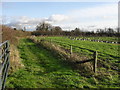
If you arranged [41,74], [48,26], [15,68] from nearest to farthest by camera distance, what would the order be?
[41,74] → [15,68] → [48,26]

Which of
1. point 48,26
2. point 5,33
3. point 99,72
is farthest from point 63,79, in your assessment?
point 48,26

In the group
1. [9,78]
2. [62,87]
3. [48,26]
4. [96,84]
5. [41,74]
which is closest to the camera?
[62,87]

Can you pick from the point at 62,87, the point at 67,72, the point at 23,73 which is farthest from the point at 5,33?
the point at 62,87

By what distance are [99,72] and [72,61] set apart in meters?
1.94

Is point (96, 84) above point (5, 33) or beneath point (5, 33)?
beneath

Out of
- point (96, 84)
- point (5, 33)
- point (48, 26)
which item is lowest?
point (96, 84)

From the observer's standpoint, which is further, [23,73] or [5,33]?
[5,33]

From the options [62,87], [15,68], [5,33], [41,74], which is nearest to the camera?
[62,87]

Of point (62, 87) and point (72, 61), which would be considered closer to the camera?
point (62, 87)

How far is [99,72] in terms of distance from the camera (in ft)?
22.5

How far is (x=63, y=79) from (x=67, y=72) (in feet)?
3.12

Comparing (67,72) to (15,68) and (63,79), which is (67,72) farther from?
(15,68)

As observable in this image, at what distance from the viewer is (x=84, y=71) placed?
7.11 m

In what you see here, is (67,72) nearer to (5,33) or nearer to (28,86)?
(28,86)
